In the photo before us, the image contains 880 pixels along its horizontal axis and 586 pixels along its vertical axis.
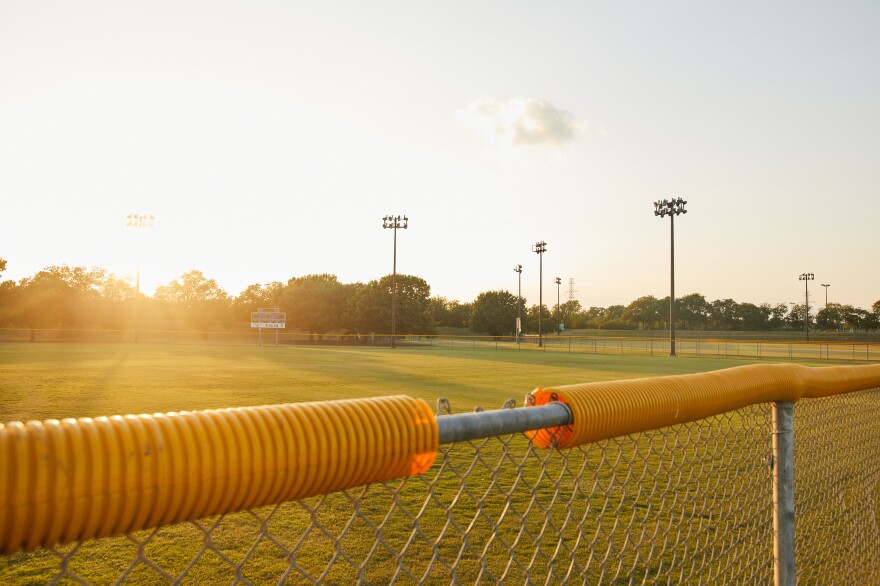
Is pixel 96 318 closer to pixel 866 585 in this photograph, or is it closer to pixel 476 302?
pixel 476 302

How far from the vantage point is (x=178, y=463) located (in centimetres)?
91

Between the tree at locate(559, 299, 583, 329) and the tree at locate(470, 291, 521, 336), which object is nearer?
the tree at locate(470, 291, 521, 336)

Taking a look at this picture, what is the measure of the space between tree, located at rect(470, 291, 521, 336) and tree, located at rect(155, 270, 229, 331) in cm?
3970

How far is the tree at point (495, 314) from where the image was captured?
10219 cm

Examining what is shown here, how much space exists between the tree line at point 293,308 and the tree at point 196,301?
0.14m

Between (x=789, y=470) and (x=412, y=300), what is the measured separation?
82.5m

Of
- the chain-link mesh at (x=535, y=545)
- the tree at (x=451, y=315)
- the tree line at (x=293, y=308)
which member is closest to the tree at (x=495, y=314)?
the tree line at (x=293, y=308)

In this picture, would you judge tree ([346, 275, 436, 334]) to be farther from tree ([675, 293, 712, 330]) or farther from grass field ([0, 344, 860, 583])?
tree ([675, 293, 712, 330])

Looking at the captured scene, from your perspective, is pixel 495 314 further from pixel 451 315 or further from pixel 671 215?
pixel 671 215

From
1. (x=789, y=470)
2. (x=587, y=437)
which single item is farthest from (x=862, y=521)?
(x=587, y=437)

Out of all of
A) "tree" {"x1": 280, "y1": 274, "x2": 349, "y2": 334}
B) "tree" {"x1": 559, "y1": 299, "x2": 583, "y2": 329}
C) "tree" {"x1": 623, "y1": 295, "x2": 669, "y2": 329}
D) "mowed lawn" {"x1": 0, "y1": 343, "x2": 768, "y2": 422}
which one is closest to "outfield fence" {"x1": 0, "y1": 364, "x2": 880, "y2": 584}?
"mowed lawn" {"x1": 0, "y1": 343, "x2": 768, "y2": 422}

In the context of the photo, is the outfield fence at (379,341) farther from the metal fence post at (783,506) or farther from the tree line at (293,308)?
the metal fence post at (783,506)

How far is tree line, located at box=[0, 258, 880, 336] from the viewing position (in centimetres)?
6912

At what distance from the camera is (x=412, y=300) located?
84812mm
